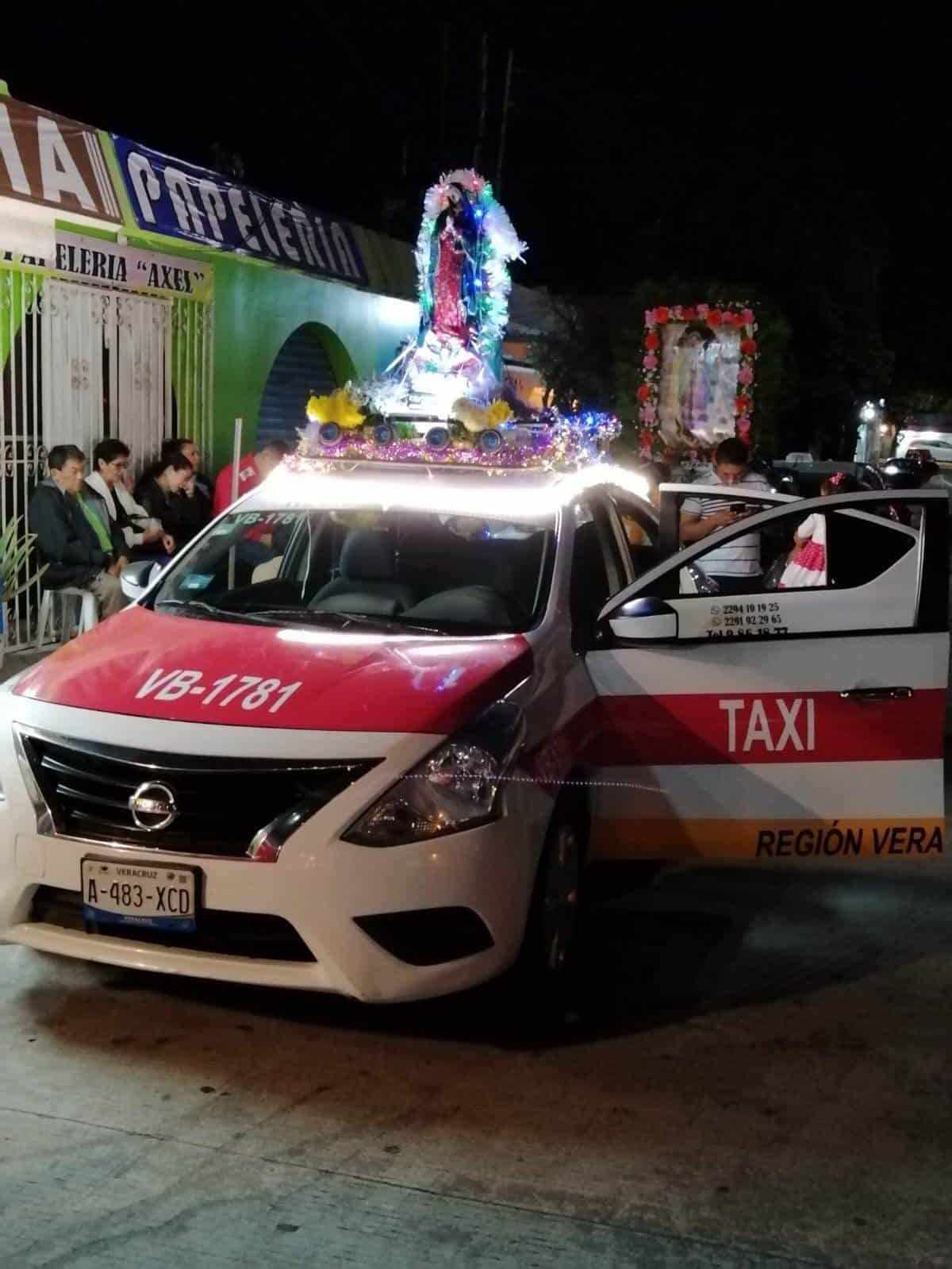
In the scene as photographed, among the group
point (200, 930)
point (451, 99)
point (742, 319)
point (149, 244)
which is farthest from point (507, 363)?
point (200, 930)

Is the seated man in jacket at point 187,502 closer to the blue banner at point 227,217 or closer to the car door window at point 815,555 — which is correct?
the blue banner at point 227,217

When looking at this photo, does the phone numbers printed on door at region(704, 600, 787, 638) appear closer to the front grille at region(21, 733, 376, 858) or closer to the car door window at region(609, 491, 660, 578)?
the car door window at region(609, 491, 660, 578)

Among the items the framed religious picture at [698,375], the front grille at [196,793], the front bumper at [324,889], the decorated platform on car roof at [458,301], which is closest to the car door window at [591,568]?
the front bumper at [324,889]

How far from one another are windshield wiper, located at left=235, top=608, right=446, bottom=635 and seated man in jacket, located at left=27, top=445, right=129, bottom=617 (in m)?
4.17

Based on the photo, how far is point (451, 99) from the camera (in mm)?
27062

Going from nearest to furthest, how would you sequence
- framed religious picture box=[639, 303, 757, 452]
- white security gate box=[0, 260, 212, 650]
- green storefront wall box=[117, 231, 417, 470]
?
white security gate box=[0, 260, 212, 650] < green storefront wall box=[117, 231, 417, 470] < framed religious picture box=[639, 303, 757, 452]

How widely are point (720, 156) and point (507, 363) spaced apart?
1388cm

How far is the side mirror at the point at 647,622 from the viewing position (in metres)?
5.05

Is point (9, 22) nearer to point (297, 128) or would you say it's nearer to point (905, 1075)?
point (297, 128)

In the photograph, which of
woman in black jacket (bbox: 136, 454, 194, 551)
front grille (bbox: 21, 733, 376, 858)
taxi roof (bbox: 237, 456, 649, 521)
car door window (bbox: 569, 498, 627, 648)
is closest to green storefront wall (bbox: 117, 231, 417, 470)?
woman in black jacket (bbox: 136, 454, 194, 551)

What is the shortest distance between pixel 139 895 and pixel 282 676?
2.54 feet

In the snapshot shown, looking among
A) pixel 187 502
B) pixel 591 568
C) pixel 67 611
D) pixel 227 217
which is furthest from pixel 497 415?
pixel 227 217

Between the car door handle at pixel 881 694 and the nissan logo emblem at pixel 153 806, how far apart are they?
2.36m

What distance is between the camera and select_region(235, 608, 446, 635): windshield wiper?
16.7 ft
